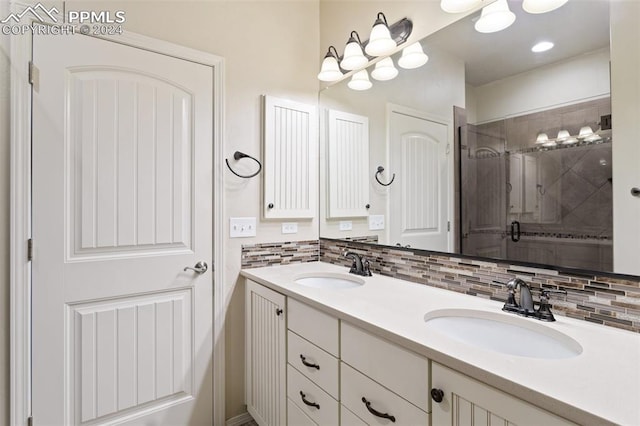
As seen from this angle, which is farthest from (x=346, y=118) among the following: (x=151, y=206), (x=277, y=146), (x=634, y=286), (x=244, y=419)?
(x=244, y=419)

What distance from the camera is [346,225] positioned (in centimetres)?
206

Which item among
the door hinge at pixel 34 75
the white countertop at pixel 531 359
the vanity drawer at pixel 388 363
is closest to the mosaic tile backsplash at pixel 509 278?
the white countertop at pixel 531 359

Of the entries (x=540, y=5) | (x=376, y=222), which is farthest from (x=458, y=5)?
(x=376, y=222)

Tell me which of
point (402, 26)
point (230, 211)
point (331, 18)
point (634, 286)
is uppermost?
point (331, 18)

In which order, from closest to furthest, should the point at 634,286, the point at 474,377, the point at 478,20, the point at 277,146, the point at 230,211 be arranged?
1. the point at 474,377
2. the point at 634,286
3. the point at 478,20
4. the point at 230,211
5. the point at 277,146

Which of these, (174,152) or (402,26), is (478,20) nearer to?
(402,26)

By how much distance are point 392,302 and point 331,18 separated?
1888mm

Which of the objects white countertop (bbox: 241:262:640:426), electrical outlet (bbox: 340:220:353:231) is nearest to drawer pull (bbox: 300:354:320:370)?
white countertop (bbox: 241:262:640:426)

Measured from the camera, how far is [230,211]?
1851 mm

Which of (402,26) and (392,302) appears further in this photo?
(402,26)

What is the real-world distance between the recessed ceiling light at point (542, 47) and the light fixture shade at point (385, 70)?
2.27ft

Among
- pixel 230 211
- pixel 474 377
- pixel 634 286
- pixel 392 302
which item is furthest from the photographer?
pixel 230 211

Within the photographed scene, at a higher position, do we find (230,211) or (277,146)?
(277,146)

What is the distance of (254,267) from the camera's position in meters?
1.93
